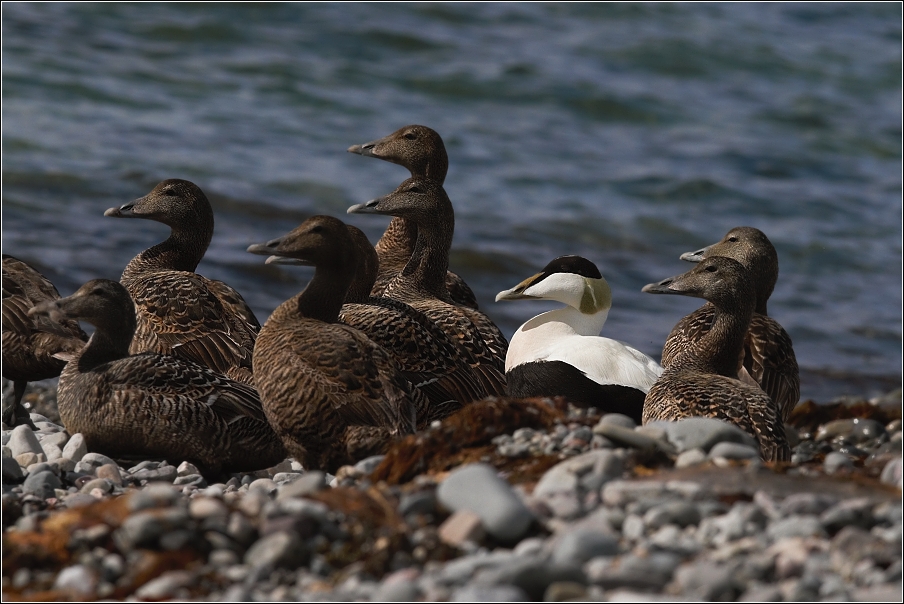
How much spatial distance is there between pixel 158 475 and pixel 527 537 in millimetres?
2754

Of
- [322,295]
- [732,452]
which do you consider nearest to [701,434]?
[732,452]

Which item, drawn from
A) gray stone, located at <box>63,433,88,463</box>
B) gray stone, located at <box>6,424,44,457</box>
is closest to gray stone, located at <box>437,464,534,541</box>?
gray stone, located at <box>63,433,88,463</box>

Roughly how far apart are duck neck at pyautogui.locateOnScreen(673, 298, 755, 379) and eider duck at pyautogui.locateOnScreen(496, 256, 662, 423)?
9.8 inches

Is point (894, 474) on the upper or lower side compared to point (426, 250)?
upper

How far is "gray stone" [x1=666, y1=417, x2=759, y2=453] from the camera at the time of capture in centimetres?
503

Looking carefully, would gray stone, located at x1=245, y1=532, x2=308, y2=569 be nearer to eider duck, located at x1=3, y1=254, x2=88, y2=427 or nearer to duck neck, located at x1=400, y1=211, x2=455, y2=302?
eider duck, located at x1=3, y1=254, x2=88, y2=427

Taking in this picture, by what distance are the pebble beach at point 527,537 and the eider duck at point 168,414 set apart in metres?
1.50

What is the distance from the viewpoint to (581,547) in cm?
389

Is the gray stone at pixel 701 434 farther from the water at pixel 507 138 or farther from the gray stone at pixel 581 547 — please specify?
the water at pixel 507 138

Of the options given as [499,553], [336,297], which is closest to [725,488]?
[499,553]

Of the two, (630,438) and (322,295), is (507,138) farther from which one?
(630,438)

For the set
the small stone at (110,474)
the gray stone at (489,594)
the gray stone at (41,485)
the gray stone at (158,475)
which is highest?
the gray stone at (489,594)

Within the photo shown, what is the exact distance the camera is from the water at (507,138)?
13195mm

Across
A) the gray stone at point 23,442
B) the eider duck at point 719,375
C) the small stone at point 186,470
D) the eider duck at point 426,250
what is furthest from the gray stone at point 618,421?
the gray stone at point 23,442
